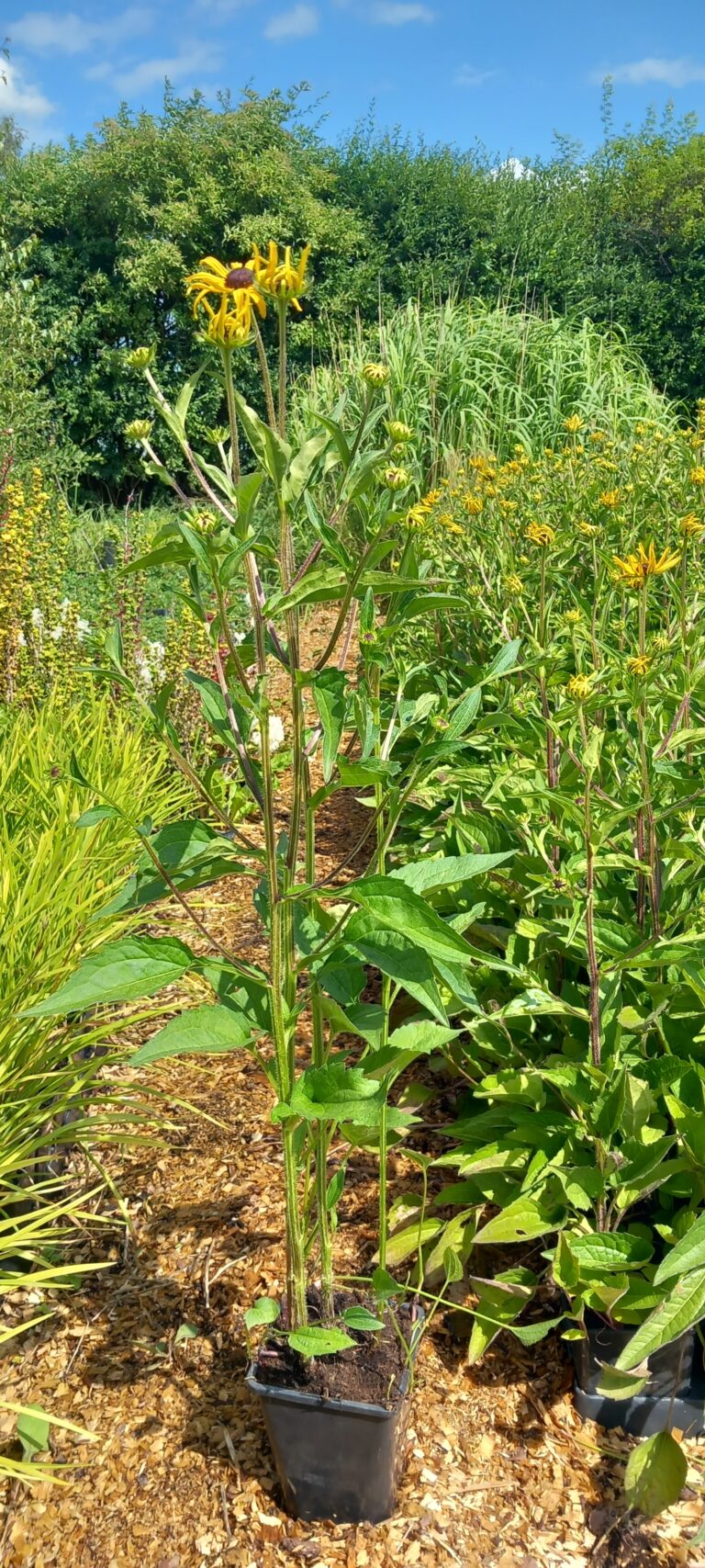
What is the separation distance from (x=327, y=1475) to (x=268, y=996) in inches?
23.0

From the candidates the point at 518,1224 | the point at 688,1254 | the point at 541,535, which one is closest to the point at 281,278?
the point at 541,535

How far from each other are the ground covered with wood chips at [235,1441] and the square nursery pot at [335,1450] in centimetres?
3

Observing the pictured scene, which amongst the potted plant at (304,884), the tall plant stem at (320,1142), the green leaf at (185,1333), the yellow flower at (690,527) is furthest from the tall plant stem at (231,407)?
the green leaf at (185,1333)

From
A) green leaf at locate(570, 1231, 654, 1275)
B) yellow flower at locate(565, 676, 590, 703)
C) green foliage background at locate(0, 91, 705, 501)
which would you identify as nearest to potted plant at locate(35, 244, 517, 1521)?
yellow flower at locate(565, 676, 590, 703)

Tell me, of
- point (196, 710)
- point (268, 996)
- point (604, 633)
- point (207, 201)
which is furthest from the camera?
point (207, 201)

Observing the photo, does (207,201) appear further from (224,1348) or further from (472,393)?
(224,1348)

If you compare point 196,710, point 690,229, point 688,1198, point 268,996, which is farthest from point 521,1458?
point 690,229

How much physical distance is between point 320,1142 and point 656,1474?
0.53 metres

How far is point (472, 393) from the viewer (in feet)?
18.0

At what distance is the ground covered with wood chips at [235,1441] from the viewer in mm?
1235

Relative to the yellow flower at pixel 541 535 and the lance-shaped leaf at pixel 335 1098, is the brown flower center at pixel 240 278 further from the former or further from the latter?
the yellow flower at pixel 541 535

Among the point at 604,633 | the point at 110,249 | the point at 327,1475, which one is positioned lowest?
the point at 327,1475

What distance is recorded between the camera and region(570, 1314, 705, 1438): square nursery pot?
1.32 meters

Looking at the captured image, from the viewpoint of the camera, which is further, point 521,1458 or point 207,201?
point 207,201
